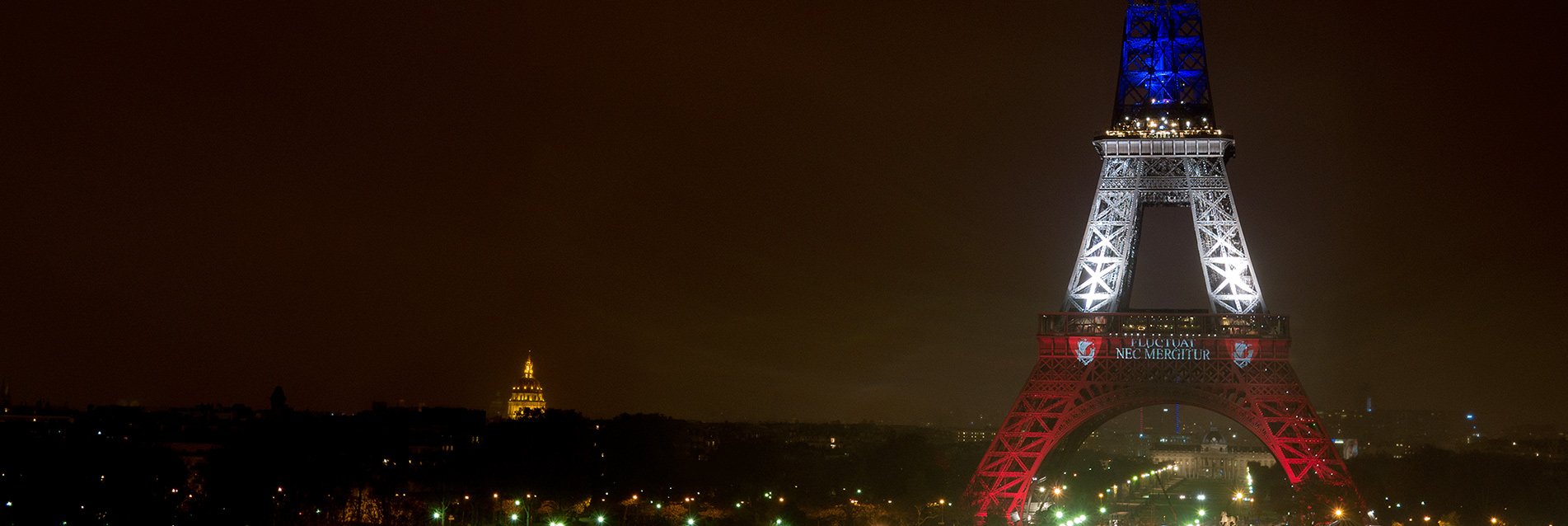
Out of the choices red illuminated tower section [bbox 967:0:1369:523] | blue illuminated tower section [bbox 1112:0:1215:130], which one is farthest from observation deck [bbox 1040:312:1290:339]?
blue illuminated tower section [bbox 1112:0:1215:130]

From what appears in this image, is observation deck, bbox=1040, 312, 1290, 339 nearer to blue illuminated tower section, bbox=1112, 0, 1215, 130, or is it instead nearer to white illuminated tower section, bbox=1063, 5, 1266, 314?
white illuminated tower section, bbox=1063, 5, 1266, 314

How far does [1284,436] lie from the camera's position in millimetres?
72750

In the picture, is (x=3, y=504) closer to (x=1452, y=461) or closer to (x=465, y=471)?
(x=465, y=471)

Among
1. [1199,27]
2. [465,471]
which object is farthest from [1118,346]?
[465,471]

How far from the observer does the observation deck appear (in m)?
73.1

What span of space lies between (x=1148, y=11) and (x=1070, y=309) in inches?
526

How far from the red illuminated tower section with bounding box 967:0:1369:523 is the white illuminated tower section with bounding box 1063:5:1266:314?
5cm

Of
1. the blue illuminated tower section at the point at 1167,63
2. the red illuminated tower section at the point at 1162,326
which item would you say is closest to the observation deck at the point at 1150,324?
the red illuminated tower section at the point at 1162,326

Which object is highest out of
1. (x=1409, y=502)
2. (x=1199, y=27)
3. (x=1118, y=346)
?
(x=1199, y=27)

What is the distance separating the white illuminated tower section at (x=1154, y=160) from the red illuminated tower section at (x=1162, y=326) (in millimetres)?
50

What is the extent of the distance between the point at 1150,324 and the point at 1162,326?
49 cm

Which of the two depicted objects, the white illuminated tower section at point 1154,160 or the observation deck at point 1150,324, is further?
the white illuminated tower section at point 1154,160

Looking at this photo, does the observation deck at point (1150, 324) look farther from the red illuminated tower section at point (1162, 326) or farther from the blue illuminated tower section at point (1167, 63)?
the blue illuminated tower section at point (1167, 63)

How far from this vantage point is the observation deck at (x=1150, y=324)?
73125 millimetres
